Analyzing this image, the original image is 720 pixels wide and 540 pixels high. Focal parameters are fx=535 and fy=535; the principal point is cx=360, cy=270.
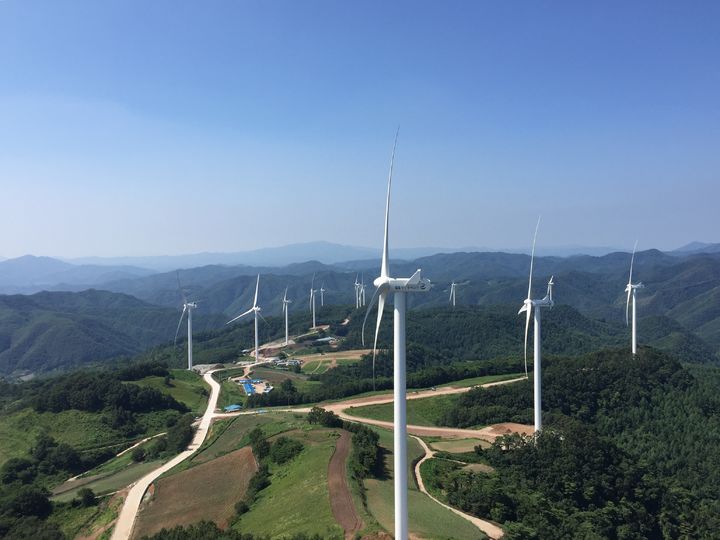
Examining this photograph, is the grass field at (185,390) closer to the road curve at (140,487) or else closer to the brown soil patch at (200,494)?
the road curve at (140,487)

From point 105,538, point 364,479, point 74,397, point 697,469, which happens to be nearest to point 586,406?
point 697,469

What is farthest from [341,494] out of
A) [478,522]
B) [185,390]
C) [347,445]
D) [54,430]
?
[185,390]

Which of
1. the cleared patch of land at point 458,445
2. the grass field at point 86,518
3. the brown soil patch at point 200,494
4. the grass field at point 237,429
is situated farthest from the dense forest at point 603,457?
the grass field at point 86,518

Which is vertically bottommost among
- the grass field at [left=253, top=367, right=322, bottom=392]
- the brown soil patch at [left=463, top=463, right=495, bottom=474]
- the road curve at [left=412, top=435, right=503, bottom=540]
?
the grass field at [left=253, top=367, right=322, bottom=392]

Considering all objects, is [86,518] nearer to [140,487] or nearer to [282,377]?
[140,487]

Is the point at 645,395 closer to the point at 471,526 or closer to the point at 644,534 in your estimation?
the point at 644,534

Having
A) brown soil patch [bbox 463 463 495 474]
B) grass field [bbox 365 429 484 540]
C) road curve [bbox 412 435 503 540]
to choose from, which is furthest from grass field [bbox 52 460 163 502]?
brown soil patch [bbox 463 463 495 474]

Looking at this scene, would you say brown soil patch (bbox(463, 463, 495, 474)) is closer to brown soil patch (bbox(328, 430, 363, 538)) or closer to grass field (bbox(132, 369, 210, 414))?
brown soil patch (bbox(328, 430, 363, 538))

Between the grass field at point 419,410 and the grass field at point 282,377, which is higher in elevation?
the grass field at point 419,410

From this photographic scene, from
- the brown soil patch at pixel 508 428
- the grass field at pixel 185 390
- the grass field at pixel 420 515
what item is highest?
the grass field at pixel 420 515
